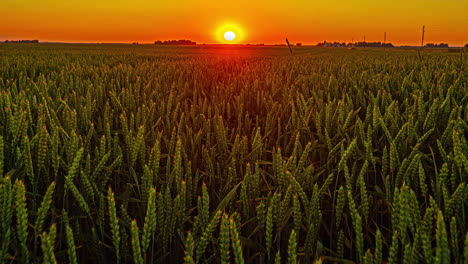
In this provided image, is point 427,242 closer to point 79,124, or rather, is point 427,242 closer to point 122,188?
point 122,188

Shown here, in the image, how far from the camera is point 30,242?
0.96 metres

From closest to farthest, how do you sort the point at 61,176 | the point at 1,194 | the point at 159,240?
the point at 1,194, the point at 159,240, the point at 61,176

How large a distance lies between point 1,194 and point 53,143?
275 millimetres

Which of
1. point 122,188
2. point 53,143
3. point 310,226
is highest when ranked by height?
point 53,143

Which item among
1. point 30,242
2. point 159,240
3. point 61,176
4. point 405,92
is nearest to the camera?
point 159,240

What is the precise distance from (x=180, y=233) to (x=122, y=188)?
0.58 meters

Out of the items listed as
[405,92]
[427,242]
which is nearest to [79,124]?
[427,242]

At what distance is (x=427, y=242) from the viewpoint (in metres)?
0.58

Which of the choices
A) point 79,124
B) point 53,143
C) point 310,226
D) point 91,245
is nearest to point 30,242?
point 91,245

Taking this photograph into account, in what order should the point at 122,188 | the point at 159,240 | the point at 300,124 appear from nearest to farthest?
the point at 159,240 → the point at 122,188 → the point at 300,124

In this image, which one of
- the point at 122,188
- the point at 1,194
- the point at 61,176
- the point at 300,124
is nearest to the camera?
the point at 1,194

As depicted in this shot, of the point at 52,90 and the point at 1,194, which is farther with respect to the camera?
the point at 52,90

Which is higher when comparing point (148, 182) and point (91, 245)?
point (148, 182)

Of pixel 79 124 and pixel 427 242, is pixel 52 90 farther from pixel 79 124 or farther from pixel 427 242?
pixel 427 242
